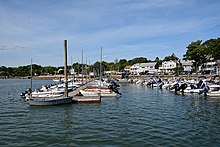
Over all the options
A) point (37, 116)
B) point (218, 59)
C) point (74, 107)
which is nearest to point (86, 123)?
point (37, 116)

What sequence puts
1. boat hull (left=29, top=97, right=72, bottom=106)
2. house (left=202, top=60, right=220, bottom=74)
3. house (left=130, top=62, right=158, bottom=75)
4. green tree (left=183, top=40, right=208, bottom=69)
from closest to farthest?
boat hull (left=29, top=97, right=72, bottom=106) < house (left=202, top=60, right=220, bottom=74) < green tree (left=183, top=40, right=208, bottom=69) < house (left=130, top=62, right=158, bottom=75)

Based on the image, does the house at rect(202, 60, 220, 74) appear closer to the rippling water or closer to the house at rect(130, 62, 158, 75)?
the house at rect(130, 62, 158, 75)

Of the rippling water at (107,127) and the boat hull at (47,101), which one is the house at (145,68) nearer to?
the boat hull at (47,101)

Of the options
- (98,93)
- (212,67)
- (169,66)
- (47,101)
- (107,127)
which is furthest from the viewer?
(169,66)

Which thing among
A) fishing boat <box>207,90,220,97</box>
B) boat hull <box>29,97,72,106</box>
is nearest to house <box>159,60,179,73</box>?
fishing boat <box>207,90,220,97</box>

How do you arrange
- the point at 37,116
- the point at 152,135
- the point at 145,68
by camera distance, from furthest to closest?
the point at 145,68 → the point at 37,116 → the point at 152,135

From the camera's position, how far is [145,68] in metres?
160

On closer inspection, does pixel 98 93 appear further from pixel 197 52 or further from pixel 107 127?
pixel 197 52

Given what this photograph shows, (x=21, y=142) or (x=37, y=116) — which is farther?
(x=37, y=116)

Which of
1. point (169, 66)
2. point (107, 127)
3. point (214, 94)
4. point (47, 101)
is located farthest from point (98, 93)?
point (169, 66)

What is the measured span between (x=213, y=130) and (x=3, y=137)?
17.6 metres

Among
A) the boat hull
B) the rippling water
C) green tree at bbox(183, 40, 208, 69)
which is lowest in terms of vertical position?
the rippling water

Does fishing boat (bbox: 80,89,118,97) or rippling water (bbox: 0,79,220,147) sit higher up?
fishing boat (bbox: 80,89,118,97)

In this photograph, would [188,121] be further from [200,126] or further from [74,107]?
[74,107]
